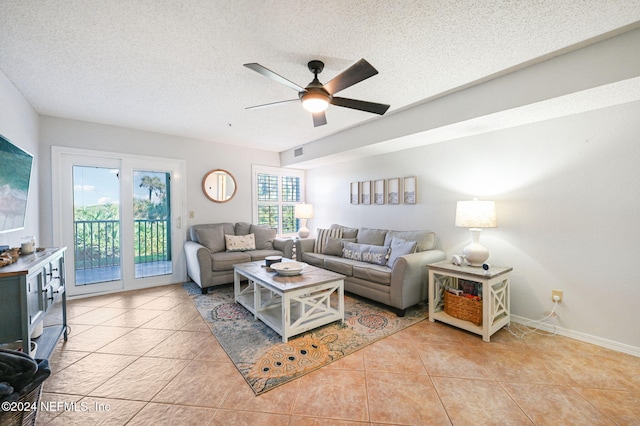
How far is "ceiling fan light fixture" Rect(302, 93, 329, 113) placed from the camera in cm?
203

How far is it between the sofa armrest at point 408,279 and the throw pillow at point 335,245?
1.27 meters

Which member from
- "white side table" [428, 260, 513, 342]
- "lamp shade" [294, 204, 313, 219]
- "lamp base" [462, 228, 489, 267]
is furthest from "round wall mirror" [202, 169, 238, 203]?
"lamp base" [462, 228, 489, 267]

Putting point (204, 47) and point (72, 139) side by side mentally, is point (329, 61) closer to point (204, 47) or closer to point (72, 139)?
point (204, 47)

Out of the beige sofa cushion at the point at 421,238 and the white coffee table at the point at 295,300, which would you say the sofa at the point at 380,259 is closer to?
the beige sofa cushion at the point at 421,238

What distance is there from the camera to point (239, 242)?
14.0ft

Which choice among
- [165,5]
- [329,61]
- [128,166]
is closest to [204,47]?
[165,5]

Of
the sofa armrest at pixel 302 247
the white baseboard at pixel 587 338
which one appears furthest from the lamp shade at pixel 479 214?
the sofa armrest at pixel 302 247

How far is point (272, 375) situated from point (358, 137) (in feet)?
10.1

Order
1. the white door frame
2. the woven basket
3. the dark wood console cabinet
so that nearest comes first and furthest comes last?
the dark wood console cabinet
the woven basket
the white door frame

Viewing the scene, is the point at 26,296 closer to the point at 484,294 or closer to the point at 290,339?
the point at 290,339

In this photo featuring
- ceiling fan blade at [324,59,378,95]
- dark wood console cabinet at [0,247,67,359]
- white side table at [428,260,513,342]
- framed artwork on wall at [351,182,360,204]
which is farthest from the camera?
framed artwork on wall at [351,182,360,204]

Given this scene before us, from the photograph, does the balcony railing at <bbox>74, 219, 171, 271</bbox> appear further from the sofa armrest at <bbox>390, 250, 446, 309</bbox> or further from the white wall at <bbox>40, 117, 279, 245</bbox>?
the sofa armrest at <bbox>390, 250, 446, 309</bbox>

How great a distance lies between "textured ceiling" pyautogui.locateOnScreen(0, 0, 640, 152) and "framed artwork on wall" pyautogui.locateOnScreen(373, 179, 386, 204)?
58.1 inches

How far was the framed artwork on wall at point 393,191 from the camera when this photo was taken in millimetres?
3914
